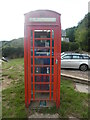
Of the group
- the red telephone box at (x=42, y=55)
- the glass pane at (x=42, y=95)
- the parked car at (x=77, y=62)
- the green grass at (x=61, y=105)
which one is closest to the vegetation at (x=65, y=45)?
the parked car at (x=77, y=62)

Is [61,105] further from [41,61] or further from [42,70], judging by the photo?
[41,61]

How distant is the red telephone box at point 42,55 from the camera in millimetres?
3217

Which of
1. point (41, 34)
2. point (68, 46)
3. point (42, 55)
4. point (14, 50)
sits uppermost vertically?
point (68, 46)

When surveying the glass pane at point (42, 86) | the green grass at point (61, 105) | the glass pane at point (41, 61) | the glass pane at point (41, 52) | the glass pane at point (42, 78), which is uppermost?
the glass pane at point (41, 52)

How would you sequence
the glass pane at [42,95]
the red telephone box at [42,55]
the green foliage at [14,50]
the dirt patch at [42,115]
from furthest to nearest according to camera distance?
the green foliage at [14,50]
the glass pane at [42,95]
the red telephone box at [42,55]
the dirt patch at [42,115]

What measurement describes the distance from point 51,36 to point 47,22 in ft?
1.23

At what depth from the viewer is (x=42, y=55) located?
3.56m

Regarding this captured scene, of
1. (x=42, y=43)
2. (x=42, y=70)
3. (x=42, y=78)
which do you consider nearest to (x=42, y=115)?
(x=42, y=78)

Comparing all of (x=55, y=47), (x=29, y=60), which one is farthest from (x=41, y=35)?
(x=29, y=60)

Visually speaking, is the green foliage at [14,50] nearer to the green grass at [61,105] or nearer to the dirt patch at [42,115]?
the green grass at [61,105]

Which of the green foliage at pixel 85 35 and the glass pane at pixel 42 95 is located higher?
the green foliage at pixel 85 35

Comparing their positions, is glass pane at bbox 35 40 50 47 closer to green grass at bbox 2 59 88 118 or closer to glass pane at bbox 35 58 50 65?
glass pane at bbox 35 58 50 65

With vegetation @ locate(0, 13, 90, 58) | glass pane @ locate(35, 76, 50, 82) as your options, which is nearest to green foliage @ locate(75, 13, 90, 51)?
vegetation @ locate(0, 13, 90, 58)

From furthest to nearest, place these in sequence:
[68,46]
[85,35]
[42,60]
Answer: [85,35]
[68,46]
[42,60]
